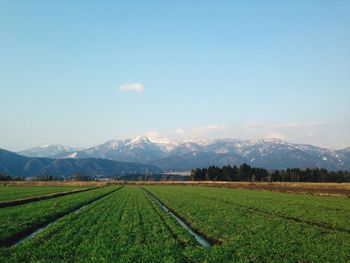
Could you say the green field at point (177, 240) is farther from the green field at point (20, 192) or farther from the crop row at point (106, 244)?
the green field at point (20, 192)

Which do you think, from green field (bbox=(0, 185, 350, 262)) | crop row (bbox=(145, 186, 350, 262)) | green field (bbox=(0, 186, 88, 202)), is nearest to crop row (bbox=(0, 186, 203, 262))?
green field (bbox=(0, 185, 350, 262))

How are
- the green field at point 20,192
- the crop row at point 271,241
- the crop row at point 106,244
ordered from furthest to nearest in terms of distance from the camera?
the green field at point 20,192 → the crop row at point 271,241 → the crop row at point 106,244

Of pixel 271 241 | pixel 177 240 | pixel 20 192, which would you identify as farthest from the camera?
pixel 20 192

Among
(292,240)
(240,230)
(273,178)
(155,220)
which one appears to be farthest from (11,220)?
(273,178)

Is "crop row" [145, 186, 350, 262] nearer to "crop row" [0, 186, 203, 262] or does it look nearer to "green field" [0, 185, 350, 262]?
"green field" [0, 185, 350, 262]

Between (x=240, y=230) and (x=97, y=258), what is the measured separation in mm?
12523

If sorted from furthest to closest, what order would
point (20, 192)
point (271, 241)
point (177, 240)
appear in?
point (20, 192) → point (177, 240) → point (271, 241)

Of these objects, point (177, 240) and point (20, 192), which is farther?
point (20, 192)

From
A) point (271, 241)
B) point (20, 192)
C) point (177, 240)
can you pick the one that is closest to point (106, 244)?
point (177, 240)

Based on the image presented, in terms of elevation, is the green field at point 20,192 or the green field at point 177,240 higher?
the green field at point 20,192

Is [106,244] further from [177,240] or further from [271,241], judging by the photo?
[271,241]

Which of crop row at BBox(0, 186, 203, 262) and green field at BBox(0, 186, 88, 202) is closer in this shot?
crop row at BBox(0, 186, 203, 262)

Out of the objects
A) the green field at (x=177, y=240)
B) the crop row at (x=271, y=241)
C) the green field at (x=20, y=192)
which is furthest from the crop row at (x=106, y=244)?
the green field at (x=20, y=192)

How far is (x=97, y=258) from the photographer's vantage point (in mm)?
17781
